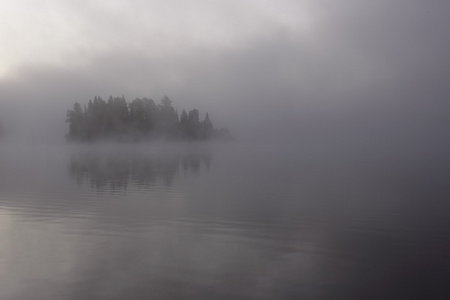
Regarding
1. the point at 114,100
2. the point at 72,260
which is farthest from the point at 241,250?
the point at 114,100

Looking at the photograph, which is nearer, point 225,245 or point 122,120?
point 225,245

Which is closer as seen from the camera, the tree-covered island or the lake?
the lake

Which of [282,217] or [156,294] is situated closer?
[156,294]

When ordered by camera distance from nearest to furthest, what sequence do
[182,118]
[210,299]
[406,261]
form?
[210,299] < [406,261] < [182,118]

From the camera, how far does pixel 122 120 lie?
127m

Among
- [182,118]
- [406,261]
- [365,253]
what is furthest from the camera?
[182,118]

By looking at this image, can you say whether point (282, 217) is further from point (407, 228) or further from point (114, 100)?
point (114, 100)

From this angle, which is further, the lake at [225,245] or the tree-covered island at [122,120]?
the tree-covered island at [122,120]

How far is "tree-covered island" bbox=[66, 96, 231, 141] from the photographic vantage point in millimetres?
126375

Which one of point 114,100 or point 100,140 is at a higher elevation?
point 114,100

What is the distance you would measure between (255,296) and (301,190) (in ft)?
55.0

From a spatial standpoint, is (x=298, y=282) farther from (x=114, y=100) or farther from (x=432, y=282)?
(x=114, y=100)

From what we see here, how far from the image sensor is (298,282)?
373 inches

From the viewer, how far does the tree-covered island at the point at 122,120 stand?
126375 millimetres
